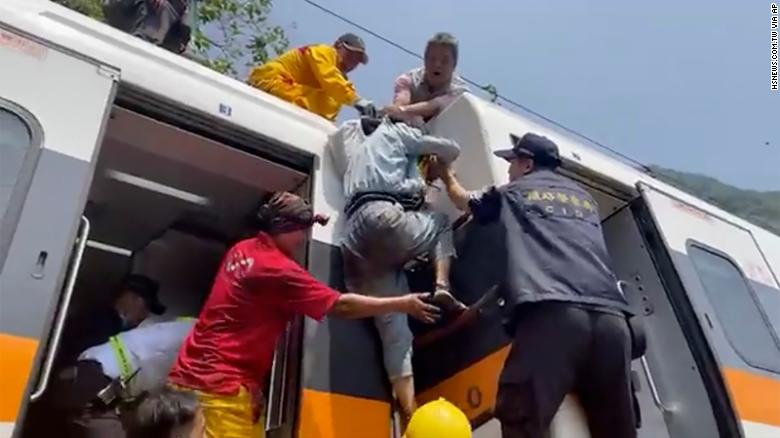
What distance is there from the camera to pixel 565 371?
290 centimetres

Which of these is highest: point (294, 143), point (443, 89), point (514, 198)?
point (443, 89)

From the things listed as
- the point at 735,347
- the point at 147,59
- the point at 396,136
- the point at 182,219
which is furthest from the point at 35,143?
the point at 735,347

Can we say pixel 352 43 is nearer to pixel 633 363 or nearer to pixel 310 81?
pixel 310 81

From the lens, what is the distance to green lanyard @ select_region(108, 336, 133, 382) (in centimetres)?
344

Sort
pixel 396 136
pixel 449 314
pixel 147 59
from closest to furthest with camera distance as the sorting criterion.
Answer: pixel 147 59, pixel 449 314, pixel 396 136

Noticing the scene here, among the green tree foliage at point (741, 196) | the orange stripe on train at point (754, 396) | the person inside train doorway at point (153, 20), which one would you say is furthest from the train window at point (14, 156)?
the green tree foliage at point (741, 196)

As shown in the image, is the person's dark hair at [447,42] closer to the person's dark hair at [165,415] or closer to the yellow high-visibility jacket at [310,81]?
the yellow high-visibility jacket at [310,81]

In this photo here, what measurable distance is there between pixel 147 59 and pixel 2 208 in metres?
0.93

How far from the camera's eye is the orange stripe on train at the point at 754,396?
3930 mm

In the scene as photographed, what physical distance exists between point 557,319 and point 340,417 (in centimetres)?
86

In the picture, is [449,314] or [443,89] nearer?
[449,314]

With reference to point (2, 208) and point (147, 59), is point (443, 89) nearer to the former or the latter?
point (147, 59)

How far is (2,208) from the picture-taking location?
251cm

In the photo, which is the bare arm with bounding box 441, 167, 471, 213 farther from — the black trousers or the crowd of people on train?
the black trousers
